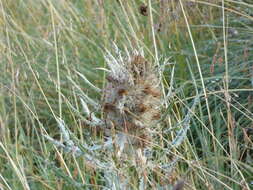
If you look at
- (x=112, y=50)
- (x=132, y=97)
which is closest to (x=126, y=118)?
(x=132, y=97)

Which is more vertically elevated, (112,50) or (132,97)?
(132,97)

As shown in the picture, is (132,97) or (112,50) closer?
(132,97)

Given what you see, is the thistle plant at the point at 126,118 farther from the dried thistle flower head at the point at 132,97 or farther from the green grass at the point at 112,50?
the green grass at the point at 112,50

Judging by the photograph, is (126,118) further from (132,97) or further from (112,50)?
(112,50)

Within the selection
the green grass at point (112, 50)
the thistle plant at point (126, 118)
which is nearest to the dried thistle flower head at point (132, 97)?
the thistle plant at point (126, 118)

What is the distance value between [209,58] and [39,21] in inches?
60.5

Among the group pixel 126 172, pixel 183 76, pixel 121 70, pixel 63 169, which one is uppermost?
pixel 121 70

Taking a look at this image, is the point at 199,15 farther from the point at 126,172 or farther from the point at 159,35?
the point at 126,172

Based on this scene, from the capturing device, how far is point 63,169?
2.17 meters

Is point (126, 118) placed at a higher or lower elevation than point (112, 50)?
higher

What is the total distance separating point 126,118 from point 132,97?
63 mm

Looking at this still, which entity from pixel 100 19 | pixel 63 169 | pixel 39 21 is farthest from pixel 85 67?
pixel 63 169

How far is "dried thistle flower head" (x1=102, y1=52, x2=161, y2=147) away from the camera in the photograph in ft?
4.99

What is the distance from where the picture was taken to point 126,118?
5.11 ft
